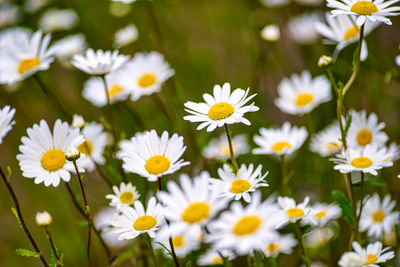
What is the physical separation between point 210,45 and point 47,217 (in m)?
2.89

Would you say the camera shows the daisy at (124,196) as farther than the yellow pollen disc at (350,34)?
No

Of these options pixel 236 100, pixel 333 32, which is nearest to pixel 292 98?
pixel 333 32

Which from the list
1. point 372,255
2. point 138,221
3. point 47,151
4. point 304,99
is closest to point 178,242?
point 138,221

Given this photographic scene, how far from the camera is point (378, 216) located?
59.2 inches

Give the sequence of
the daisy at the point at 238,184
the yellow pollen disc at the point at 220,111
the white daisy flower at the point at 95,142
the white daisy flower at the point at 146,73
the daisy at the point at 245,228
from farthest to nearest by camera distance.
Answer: the white daisy flower at the point at 146,73, the white daisy flower at the point at 95,142, the yellow pollen disc at the point at 220,111, the daisy at the point at 238,184, the daisy at the point at 245,228

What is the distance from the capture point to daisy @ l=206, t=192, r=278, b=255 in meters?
0.85

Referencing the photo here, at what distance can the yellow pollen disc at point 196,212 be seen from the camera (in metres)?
0.89

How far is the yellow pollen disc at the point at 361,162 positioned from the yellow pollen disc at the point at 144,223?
0.57 meters

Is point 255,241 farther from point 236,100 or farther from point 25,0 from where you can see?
point 25,0

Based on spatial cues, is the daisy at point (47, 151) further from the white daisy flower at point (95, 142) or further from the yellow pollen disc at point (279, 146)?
the yellow pollen disc at point (279, 146)

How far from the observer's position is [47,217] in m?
1.14

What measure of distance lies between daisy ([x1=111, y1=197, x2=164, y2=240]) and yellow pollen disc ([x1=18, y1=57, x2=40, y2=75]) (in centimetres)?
77

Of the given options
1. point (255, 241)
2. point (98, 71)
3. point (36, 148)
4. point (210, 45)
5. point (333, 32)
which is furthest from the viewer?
point (210, 45)

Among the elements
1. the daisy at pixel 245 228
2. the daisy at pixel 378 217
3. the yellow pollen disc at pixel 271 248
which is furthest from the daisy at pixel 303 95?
the daisy at pixel 245 228
